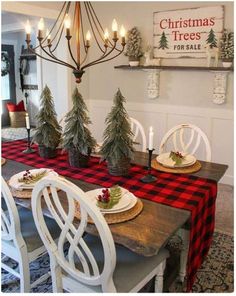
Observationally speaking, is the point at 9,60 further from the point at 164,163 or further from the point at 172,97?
the point at 164,163

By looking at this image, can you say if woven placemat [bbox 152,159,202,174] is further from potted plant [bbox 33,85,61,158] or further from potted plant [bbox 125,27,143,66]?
potted plant [bbox 125,27,143,66]

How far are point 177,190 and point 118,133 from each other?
52 centimetres

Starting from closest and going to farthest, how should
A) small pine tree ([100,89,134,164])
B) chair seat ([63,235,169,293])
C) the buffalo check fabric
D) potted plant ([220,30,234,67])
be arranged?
chair seat ([63,235,169,293]), the buffalo check fabric, small pine tree ([100,89,134,164]), potted plant ([220,30,234,67])

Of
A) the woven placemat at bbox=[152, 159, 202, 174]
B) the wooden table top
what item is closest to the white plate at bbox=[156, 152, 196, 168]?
the woven placemat at bbox=[152, 159, 202, 174]

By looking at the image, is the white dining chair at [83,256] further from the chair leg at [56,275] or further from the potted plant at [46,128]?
the potted plant at [46,128]

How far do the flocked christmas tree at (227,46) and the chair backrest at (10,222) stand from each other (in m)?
2.74

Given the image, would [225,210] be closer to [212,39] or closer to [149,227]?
[212,39]

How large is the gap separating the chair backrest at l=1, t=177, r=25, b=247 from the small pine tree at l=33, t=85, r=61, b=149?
76cm

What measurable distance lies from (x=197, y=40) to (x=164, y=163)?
2.00m

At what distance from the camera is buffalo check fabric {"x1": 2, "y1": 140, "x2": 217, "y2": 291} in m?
1.73

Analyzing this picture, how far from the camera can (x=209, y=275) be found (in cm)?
214

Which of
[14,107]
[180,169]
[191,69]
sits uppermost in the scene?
[191,69]

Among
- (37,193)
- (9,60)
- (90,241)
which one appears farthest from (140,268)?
(9,60)

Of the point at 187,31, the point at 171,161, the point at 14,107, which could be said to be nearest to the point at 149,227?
the point at 171,161
